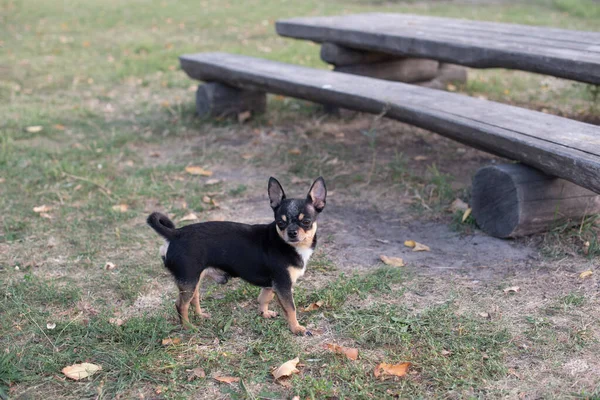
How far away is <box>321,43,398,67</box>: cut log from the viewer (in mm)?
6727

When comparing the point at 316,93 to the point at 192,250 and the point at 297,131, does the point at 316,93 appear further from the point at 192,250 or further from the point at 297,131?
the point at 192,250

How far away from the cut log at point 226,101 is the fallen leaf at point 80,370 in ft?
13.6

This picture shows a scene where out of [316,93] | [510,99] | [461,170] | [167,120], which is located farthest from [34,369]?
[510,99]

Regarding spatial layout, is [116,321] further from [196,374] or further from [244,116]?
[244,116]

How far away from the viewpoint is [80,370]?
307 centimetres

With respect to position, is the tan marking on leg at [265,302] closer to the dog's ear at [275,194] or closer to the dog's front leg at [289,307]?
the dog's front leg at [289,307]

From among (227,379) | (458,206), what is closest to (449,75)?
(458,206)

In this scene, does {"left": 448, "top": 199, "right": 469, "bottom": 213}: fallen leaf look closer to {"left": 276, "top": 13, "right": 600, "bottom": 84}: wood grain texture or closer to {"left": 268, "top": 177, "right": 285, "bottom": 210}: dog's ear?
{"left": 276, "top": 13, "right": 600, "bottom": 84}: wood grain texture

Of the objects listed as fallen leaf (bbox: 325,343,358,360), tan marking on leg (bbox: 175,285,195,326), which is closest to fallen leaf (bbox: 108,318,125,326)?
tan marking on leg (bbox: 175,285,195,326)

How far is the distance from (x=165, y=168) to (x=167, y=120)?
148 centimetres

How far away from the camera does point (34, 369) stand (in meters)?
3.09

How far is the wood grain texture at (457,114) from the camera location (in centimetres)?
369

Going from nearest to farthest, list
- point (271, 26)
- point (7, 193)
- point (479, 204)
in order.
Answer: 1. point (479, 204)
2. point (7, 193)
3. point (271, 26)

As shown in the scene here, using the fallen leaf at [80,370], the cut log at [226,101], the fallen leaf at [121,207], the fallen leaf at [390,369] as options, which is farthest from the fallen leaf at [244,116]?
the fallen leaf at [390,369]
